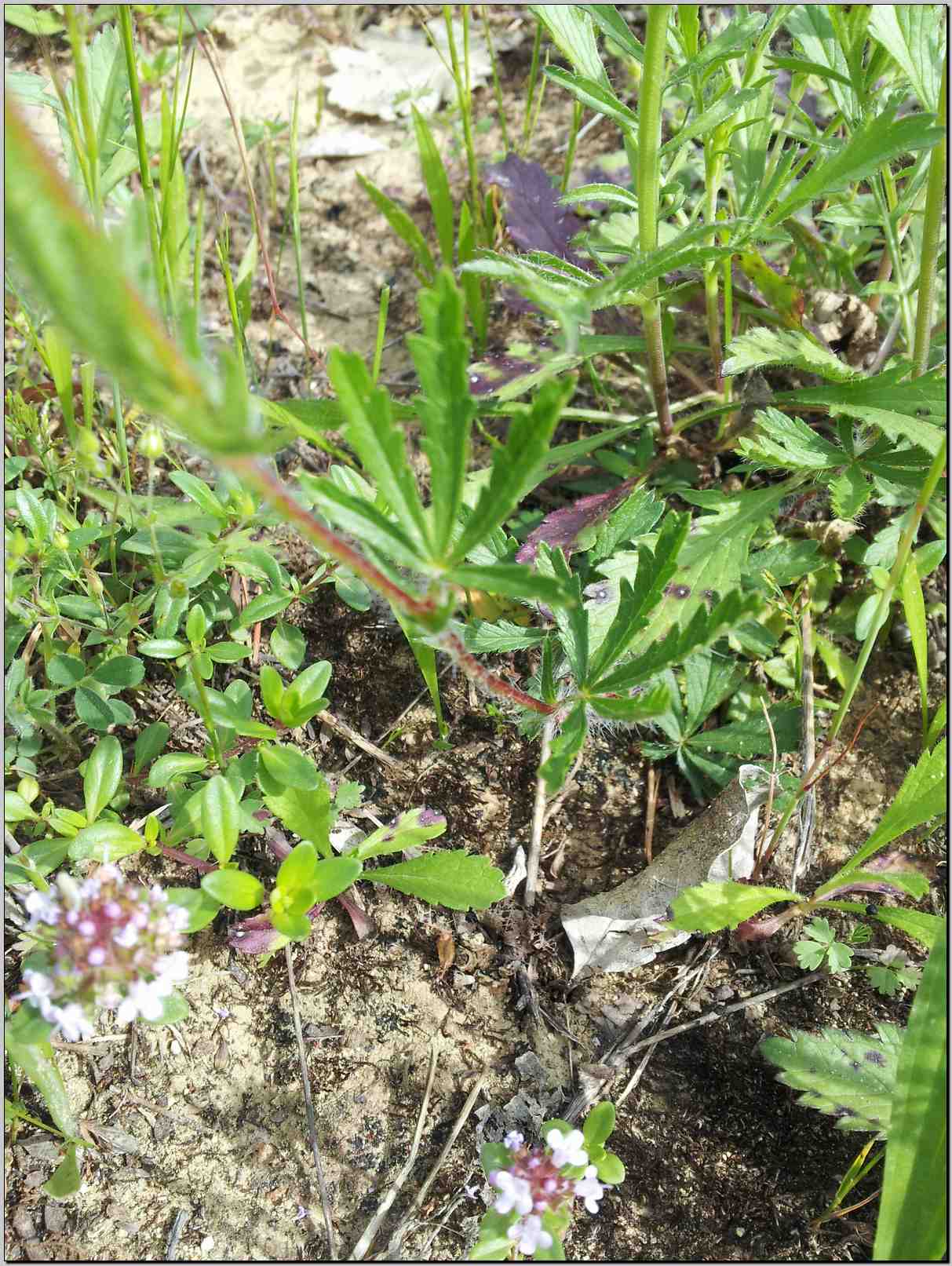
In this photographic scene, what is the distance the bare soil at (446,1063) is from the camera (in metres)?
1.72

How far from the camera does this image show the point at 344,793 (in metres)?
1.99

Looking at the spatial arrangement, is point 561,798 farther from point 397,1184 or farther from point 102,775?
point 102,775

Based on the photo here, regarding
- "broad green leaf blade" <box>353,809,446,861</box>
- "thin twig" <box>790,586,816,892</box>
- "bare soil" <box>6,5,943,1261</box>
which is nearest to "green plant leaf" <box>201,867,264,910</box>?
"broad green leaf blade" <box>353,809,446,861</box>

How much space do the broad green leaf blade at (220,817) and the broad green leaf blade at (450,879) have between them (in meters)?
0.30

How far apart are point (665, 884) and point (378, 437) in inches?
47.7

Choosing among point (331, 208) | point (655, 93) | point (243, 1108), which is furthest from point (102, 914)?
point (331, 208)

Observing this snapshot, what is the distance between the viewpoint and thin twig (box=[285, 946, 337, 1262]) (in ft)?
5.61

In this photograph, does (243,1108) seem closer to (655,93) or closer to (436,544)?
(436,544)

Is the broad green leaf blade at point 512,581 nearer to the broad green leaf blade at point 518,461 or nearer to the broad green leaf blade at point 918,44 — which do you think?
the broad green leaf blade at point 518,461

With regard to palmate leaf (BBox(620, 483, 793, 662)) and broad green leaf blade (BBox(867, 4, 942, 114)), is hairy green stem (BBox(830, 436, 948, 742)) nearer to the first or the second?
palmate leaf (BBox(620, 483, 793, 662))

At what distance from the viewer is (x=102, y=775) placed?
1842 millimetres

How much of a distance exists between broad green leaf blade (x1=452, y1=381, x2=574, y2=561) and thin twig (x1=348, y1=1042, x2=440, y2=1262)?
1124 mm

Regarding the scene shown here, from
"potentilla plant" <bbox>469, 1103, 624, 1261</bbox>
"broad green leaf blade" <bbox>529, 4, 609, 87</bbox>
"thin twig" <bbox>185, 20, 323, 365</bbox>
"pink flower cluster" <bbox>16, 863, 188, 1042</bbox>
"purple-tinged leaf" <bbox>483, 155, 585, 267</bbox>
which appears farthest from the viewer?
"purple-tinged leaf" <bbox>483, 155, 585, 267</bbox>

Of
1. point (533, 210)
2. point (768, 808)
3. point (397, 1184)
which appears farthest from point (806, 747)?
point (533, 210)
